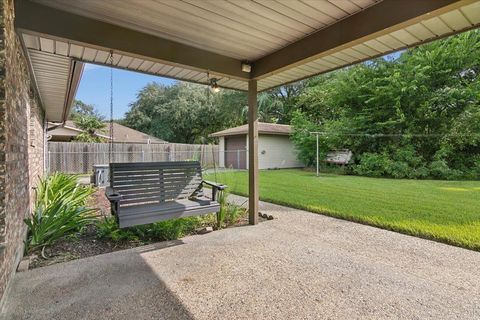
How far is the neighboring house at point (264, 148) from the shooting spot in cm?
1666

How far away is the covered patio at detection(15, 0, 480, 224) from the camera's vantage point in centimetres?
261

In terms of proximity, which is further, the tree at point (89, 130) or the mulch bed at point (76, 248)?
the tree at point (89, 130)

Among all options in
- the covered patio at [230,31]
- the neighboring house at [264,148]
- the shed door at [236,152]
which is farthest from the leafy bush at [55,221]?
the neighboring house at [264,148]

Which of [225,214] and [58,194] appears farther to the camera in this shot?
[58,194]

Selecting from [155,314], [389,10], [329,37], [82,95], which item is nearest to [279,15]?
[329,37]

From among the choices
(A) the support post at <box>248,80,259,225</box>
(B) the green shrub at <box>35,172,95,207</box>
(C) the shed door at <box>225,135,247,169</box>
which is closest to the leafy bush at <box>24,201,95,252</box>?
(B) the green shrub at <box>35,172,95,207</box>

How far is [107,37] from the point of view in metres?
3.00

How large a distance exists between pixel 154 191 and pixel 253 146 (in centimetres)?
174

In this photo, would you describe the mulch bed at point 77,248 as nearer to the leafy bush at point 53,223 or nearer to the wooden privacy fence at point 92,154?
the leafy bush at point 53,223

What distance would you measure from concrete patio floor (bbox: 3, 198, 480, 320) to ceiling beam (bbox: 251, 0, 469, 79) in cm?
246

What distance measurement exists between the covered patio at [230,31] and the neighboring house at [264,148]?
39.8 ft

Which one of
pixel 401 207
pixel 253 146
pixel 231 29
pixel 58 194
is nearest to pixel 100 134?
pixel 58 194

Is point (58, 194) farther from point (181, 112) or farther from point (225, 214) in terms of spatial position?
point (181, 112)

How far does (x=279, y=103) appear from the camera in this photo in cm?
2427
